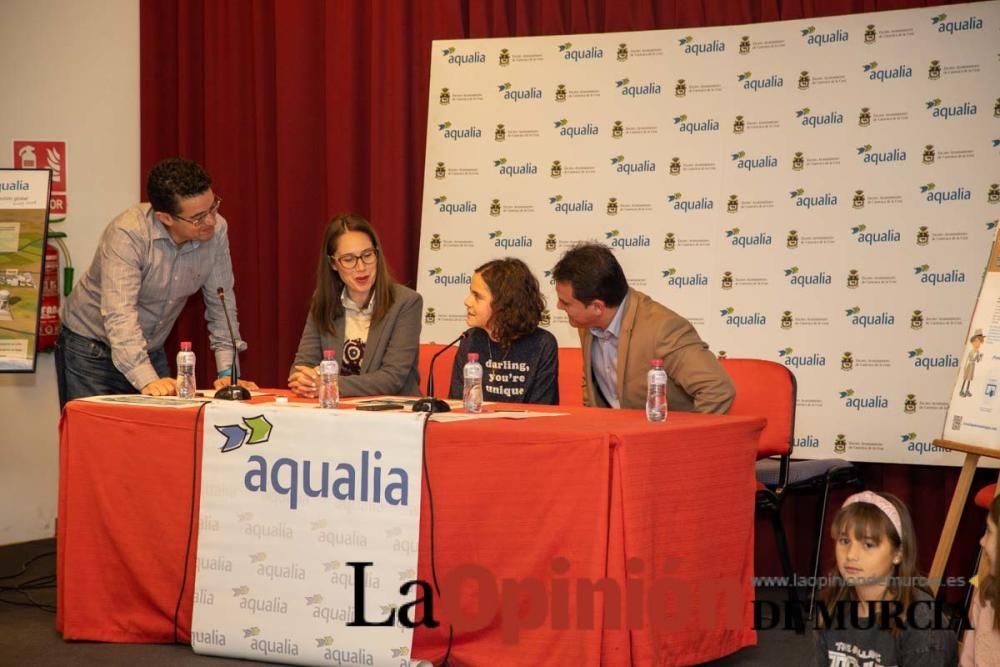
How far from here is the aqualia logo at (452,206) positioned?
17.2ft

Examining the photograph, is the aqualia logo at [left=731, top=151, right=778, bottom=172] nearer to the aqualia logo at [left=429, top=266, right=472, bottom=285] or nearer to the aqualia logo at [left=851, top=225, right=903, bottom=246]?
the aqualia logo at [left=851, top=225, right=903, bottom=246]

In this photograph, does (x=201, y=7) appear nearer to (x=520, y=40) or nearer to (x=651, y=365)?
(x=520, y=40)

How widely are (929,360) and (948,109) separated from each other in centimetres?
102

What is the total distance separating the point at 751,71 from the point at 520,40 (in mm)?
1079

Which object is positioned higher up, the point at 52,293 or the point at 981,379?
the point at 52,293

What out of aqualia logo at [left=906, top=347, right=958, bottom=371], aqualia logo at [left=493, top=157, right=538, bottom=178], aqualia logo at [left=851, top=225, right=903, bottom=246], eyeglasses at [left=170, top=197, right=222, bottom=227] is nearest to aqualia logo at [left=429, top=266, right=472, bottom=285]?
aqualia logo at [left=493, top=157, right=538, bottom=178]

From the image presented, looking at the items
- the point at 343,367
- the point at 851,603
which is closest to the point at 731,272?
the point at 343,367

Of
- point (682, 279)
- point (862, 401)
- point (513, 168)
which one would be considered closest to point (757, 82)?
point (682, 279)

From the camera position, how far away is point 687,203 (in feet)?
16.2

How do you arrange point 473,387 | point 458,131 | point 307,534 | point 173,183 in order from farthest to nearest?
point 458,131 → point 173,183 → point 473,387 → point 307,534

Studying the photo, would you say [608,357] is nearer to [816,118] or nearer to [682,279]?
[682,279]

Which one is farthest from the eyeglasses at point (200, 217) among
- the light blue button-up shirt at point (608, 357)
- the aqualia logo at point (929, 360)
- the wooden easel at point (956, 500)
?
the aqualia logo at point (929, 360)

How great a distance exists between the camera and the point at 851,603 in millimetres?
2518

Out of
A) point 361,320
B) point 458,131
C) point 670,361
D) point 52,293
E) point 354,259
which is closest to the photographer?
point 670,361
